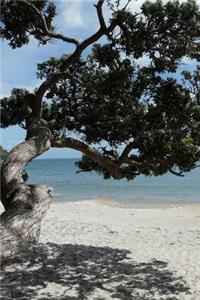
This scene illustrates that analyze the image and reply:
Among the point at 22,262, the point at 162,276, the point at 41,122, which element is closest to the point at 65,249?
the point at 22,262

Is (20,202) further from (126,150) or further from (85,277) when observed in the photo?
(85,277)

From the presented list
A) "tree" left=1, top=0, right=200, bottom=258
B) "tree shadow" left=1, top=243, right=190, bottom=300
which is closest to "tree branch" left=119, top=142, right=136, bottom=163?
"tree" left=1, top=0, right=200, bottom=258

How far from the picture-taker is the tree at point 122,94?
671 centimetres

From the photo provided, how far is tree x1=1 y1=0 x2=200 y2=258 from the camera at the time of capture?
6707mm

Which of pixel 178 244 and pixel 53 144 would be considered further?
pixel 178 244

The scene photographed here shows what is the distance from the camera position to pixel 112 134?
739 cm

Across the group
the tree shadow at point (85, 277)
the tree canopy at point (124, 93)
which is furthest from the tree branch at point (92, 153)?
the tree shadow at point (85, 277)

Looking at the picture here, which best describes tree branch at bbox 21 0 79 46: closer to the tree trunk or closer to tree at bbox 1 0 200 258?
tree at bbox 1 0 200 258

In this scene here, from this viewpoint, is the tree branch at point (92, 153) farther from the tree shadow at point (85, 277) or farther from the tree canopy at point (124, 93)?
the tree shadow at point (85, 277)

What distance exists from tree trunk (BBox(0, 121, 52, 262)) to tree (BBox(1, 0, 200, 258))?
93cm

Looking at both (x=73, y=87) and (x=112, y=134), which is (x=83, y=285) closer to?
(x=112, y=134)

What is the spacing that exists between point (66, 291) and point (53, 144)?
7.83 feet

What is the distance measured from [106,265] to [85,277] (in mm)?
933

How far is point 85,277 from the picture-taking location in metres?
8.40
